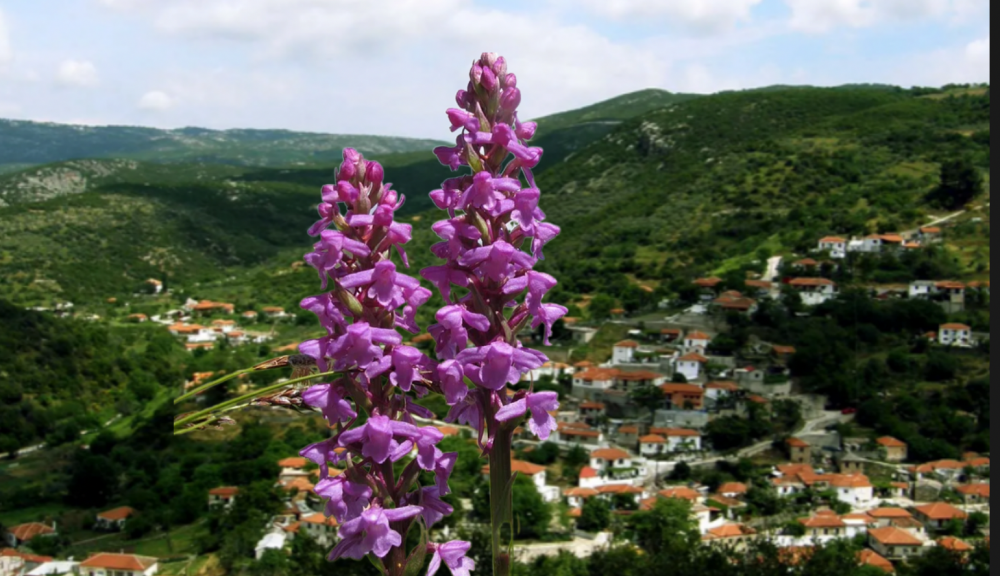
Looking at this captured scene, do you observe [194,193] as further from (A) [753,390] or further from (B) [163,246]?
(A) [753,390]

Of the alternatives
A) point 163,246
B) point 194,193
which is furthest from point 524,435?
point 194,193

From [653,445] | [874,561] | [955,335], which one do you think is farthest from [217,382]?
[955,335]

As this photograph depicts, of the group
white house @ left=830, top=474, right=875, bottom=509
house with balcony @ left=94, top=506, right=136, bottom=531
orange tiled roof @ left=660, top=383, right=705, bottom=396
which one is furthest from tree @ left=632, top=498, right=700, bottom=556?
house with balcony @ left=94, top=506, right=136, bottom=531

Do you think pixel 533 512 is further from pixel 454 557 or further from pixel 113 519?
pixel 454 557

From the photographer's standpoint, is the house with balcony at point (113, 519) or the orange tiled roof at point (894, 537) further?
the house with balcony at point (113, 519)

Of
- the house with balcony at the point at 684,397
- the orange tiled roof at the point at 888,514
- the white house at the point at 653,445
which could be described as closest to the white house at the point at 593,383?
the house with balcony at the point at 684,397

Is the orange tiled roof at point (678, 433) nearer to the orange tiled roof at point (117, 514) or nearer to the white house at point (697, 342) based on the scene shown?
the white house at point (697, 342)
